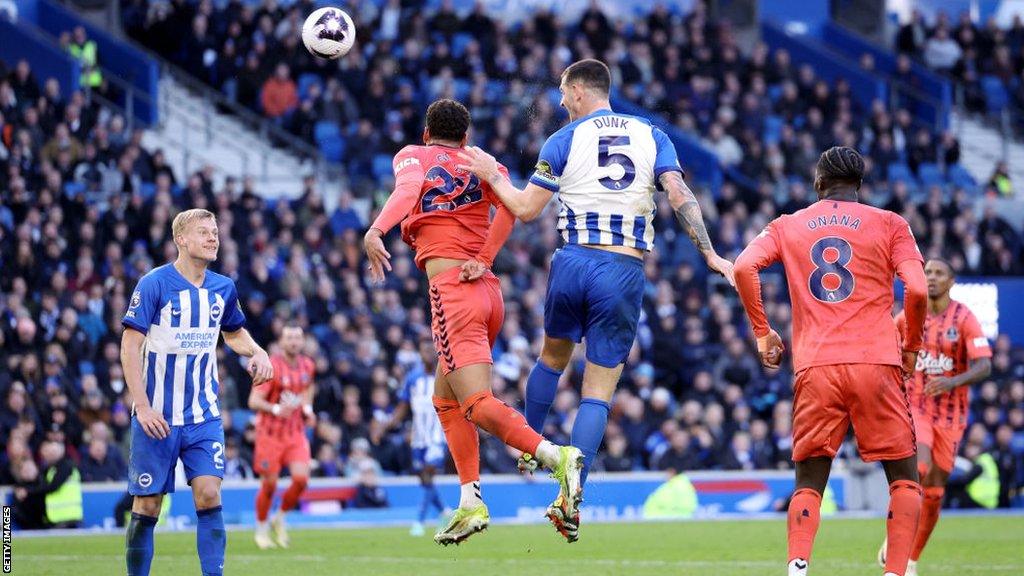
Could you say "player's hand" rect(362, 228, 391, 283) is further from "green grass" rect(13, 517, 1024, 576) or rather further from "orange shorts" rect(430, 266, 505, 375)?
"green grass" rect(13, 517, 1024, 576)

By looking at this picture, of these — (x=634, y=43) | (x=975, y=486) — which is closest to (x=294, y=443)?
(x=975, y=486)

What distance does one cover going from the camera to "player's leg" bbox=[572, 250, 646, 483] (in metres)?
10.6

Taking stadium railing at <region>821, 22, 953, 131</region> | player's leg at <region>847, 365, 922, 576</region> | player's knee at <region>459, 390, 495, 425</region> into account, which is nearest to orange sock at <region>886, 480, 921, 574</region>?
player's leg at <region>847, 365, 922, 576</region>

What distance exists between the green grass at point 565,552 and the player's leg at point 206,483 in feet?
10.2

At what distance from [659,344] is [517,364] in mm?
3159

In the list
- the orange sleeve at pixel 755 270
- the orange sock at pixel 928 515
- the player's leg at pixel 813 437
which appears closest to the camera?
the player's leg at pixel 813 437

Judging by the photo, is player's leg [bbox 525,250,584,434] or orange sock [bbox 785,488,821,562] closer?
orange sock [bbox 785,488,821,562]

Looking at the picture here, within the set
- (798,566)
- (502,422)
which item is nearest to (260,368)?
(502,422)

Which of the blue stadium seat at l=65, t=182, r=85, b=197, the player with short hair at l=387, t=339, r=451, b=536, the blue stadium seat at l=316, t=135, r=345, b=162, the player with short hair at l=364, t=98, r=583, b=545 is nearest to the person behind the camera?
the player with short hair at l=364, t=98, r=583, b=545

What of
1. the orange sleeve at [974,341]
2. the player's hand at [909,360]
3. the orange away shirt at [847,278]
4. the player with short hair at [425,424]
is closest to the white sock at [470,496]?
the orange away shirt at [847,278]

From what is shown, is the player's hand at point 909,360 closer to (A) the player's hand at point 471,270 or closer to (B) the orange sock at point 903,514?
(B) the orange sock at point 903,514

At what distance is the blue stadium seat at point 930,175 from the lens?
3231cm

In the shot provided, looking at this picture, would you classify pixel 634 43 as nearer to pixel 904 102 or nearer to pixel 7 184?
pixel 904 102

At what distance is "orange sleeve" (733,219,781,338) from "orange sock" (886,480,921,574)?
4.08ft
